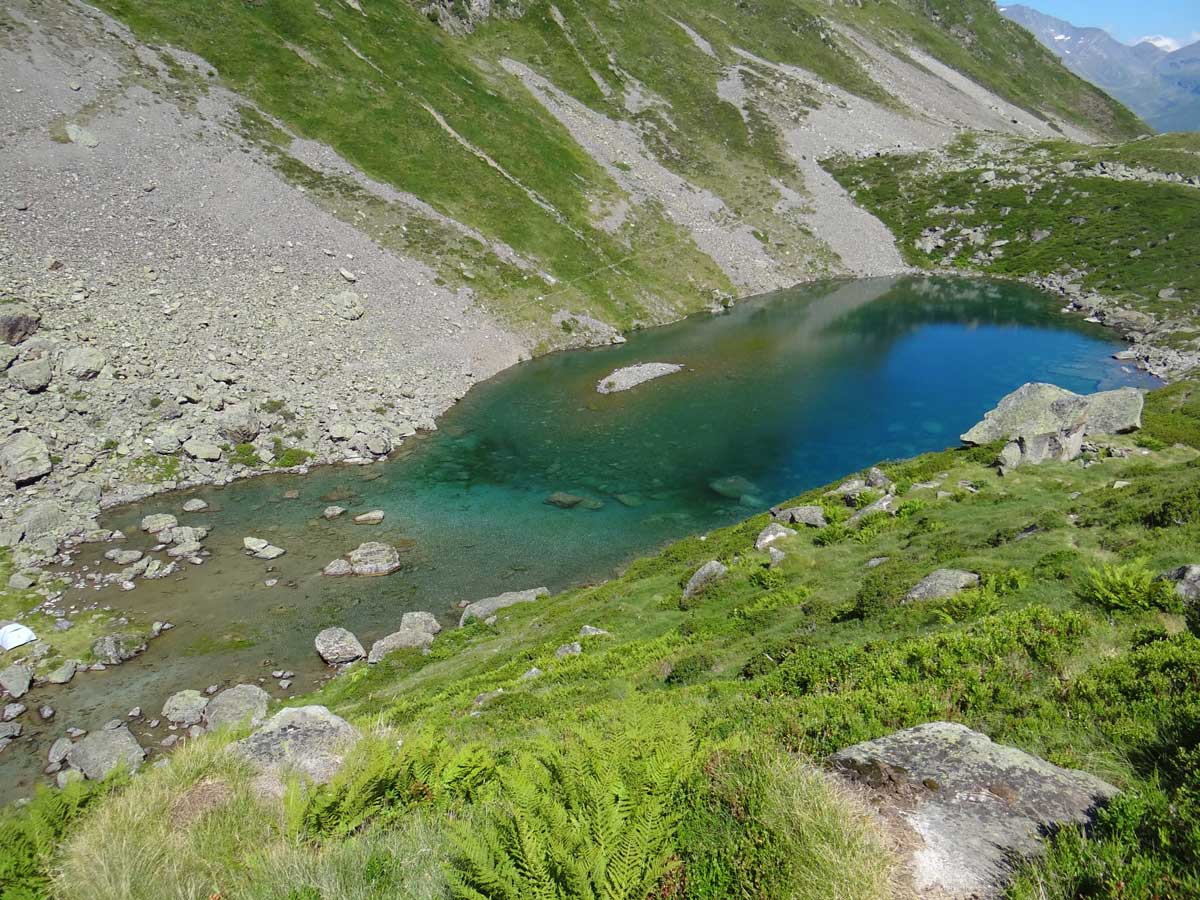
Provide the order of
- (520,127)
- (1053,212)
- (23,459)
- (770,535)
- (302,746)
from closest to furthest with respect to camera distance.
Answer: (302,746)
(770,535)
(23,459)
(520,127)
(1053,212)

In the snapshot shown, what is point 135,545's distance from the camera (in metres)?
34.5

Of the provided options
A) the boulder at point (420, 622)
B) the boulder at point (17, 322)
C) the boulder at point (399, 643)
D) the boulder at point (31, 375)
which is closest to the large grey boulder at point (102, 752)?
the boulder at point (399, 643)

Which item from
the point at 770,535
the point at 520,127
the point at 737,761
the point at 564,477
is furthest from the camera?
the point at 520,127

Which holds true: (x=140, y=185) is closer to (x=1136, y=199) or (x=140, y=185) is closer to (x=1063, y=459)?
(x=1063, y=459)

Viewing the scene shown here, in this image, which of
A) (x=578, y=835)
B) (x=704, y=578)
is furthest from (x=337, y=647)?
(x=578, y=835)

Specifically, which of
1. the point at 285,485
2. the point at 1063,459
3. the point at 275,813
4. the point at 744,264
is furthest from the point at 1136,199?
the point at 275,813

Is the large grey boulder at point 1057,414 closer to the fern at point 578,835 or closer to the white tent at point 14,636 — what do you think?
the fern at point 578,835

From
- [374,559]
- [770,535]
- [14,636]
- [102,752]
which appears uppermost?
[770,535]

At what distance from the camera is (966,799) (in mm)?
6906

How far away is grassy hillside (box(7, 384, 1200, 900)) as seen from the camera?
6.08 m

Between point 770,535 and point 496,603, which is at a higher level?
point 770,535

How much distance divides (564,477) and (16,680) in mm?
29375

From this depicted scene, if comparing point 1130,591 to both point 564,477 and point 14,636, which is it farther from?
point 14,636

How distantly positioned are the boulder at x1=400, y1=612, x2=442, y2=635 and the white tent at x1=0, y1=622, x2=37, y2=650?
15.4m
